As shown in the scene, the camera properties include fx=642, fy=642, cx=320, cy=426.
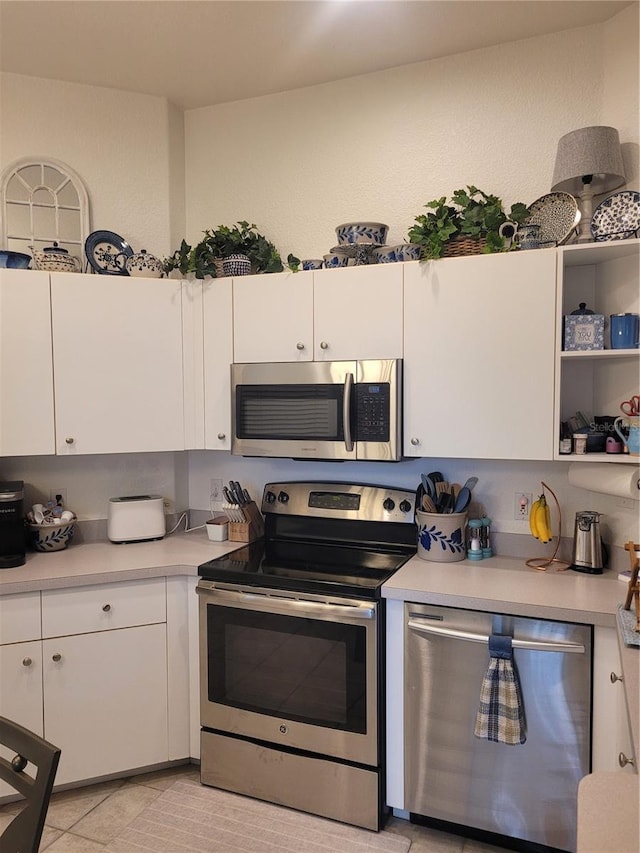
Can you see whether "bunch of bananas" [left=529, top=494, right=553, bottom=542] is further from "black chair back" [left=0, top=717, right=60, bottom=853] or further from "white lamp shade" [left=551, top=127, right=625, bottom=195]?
"black chair back" [left=0, top=717, right=60, bottom=853]

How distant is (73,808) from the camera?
97.3 inches

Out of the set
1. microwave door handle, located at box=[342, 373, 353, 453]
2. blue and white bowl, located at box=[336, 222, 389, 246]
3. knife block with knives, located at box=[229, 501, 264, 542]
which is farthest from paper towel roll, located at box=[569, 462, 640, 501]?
knife block with knives, located at box=[229, 501, 264, 542]

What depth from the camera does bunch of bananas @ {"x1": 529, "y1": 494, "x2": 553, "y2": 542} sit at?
2.50 meters

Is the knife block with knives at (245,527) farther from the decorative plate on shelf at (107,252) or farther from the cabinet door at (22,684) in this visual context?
the decorative plate on shelf at (107,252)

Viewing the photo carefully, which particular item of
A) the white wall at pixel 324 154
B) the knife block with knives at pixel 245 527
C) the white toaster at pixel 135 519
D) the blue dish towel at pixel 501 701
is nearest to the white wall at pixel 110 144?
the white wall at pixel 324 154

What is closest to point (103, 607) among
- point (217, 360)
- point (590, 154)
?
point (217, 360)

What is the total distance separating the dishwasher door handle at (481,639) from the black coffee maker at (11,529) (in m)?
1.57

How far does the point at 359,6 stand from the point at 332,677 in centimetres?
244

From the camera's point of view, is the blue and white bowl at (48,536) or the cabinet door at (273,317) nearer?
the cabinet door at (273,317)

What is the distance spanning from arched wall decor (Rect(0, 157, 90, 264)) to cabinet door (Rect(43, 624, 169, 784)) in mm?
1719

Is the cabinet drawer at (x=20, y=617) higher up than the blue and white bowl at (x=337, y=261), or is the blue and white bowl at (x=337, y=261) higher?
the blue and white bowl at (x=337, y=261)

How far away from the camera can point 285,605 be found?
7.82 feet

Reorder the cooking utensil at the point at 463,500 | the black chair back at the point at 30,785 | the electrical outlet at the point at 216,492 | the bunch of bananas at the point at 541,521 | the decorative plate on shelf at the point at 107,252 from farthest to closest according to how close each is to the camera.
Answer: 1. the electrical outlet at the point at 216,492
2. the decorative plate on shelf at the point at 107,252
3. the cooking utensil at the point at 463,500
4. the bunch of bananas at the point at 541,521
5. the black chair back at the point at 30,785

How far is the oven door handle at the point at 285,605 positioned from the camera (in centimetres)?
227
